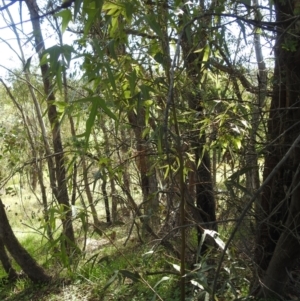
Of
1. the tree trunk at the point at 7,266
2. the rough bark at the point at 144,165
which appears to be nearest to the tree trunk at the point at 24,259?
the tree trunk at the point at 7,266

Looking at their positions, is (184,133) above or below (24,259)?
above

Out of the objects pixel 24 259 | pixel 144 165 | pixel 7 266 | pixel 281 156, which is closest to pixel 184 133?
pixel 281 156

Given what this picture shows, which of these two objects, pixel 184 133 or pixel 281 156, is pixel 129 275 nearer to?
pixel 184 133

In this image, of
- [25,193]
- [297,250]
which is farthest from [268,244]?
[25,193]

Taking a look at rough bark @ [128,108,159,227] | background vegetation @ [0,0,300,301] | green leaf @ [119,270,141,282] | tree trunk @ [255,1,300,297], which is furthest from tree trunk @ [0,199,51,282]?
green leaf @ [119,270,141,282]

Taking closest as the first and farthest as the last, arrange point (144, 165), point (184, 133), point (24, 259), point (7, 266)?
point (184, 133) < point (144, 165) < point (24, 259) < point (7, 266)

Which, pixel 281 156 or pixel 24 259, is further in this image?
pixel 24 259

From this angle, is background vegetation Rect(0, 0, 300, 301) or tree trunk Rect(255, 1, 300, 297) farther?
tree trunk Rect(255, 1, 300, 297)

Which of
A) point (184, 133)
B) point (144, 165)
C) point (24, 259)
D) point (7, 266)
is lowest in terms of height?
point (7, 266)

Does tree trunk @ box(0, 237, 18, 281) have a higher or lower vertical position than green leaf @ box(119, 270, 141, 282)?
lower

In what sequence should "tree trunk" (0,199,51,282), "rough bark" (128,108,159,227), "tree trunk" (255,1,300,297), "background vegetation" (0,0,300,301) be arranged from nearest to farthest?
1. "background vegetation" (0,0,300,301)
2. "tree trunk" (255,1,300,297)
3. "rough bark" (128,108,159,227)
4. "tree trunk" (0,199,51,282)

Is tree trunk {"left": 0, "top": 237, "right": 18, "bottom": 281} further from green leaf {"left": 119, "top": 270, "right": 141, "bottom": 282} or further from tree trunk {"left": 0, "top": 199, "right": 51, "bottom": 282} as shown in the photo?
green leaf {"left": 119, "top": 270, "right": 141, "bottom": 282}

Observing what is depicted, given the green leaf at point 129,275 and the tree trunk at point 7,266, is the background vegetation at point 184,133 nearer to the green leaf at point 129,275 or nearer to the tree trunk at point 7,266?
the green leaf at point 129,275

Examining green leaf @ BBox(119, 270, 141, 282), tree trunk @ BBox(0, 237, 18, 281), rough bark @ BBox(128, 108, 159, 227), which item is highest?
rough bark @ BBox(128, 108, 159, 227)
